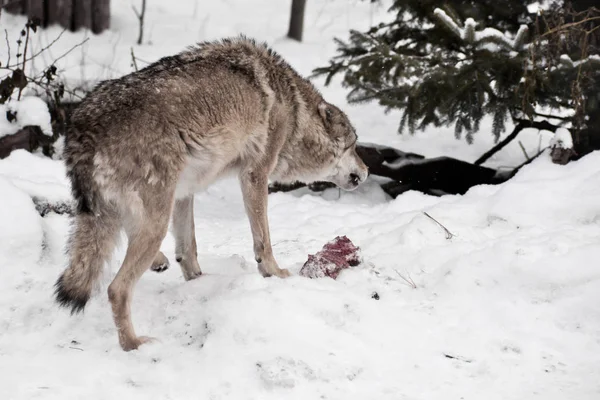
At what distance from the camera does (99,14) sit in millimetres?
12828

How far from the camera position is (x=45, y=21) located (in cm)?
1226

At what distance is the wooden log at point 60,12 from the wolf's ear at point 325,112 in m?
8.93

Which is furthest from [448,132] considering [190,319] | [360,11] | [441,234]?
[360,11]

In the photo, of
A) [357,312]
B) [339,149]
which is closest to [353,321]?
[357,312]

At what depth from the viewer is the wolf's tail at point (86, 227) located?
12.1 ft

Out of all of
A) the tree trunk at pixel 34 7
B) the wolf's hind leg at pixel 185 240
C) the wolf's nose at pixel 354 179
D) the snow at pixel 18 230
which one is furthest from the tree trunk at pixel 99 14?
the wolf's hind leg at pixel 185 240

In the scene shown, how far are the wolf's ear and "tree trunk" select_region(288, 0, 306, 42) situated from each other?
9115 mm

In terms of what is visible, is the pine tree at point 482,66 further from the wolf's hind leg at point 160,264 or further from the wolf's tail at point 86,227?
the wolf's tail at point 86,227

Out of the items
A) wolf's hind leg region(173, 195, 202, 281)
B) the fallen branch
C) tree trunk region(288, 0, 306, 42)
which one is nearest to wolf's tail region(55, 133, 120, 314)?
wolf's hind leg region(173, 195, 202, 281)

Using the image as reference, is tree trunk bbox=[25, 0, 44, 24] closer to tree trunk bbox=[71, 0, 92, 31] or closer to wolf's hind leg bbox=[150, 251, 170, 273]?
tree trunk bbox=[71, 0, 92, 31]

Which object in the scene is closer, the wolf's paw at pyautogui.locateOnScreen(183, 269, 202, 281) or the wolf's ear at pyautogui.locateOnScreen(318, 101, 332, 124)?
the wolf's paw at pyautogui.locateOnScreen(183, 269, 202, 281)

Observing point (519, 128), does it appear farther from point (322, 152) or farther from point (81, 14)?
point (81, 14)

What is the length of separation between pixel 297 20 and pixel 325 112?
9.28 meters

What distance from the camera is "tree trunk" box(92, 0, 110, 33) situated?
12.8 metres
